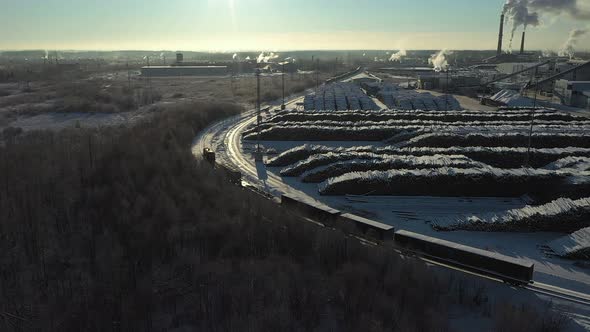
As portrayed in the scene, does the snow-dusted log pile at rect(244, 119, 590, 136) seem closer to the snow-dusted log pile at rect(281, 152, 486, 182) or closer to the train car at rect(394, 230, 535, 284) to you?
the snow-dusted log pile at rect(281, 152, 486, 182)

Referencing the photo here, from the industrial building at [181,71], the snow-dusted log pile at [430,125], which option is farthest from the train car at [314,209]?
the industrial building at [181,71]

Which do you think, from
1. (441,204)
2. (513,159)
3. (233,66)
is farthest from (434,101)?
(233,66)

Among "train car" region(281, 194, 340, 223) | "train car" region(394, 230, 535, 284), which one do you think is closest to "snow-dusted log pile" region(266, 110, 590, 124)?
"train car" region(281, 194, 340, 223)

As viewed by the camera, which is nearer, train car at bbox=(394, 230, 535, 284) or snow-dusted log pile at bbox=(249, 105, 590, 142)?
train car at bbox=(394, 230, 535, 284)

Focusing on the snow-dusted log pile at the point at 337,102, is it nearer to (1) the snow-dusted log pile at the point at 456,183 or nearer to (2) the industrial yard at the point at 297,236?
(2) the industrial yard at the point at 297,236

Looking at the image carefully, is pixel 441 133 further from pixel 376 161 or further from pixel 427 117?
pixel 427 117

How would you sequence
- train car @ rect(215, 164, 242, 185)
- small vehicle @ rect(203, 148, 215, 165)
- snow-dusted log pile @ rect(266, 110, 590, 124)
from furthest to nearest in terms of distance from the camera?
1. snow-dusted log pile @ rect(266, 110, 590, 124)
2. small vehicle @ rect(203, 148, 215, 165)
3. train car @ rect(215, 164, 242, 185)

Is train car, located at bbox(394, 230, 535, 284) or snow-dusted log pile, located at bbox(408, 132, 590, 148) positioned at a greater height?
snow-dusted log pile, located at bbox(408, 132, 590, 148)
